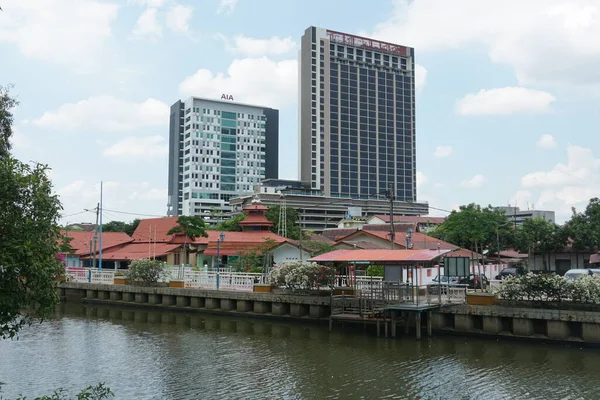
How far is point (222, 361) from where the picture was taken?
21.9 meters

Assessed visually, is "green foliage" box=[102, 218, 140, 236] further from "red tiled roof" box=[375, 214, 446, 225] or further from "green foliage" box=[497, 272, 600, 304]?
"green foliage" box=[497, 272, 600, 304]

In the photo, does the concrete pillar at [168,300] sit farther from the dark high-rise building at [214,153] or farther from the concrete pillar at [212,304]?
the dark high-rise building at [214,153]

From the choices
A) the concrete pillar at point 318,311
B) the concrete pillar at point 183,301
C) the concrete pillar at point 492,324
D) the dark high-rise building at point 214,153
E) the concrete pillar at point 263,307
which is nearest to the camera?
the concrete pillar at point 492,324

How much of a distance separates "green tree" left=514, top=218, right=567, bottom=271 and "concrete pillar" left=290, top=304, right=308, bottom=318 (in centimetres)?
3038

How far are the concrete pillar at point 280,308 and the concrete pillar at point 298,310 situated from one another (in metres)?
0.64

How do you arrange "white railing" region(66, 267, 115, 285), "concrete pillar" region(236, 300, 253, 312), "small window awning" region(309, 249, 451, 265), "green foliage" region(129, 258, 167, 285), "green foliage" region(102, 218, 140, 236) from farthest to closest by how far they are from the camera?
"green foliage" region(102, 218, 140, 236) → "white railing" region(66, 267, 115, 285) → "green foliage" region(129, 258, 167, 285) → "concrete pillar" region(236, 300, 253, 312) → "small window awning" region(309, 249, 451, 265)

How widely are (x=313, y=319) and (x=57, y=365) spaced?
1409cm

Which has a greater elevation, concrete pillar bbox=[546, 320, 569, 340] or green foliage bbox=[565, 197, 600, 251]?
green foliage bbox=[565, 197, 600, 251]

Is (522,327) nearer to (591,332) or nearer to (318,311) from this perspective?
(591,332)

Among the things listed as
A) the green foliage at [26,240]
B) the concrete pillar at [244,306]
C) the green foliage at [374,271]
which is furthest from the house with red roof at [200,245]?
the green foliage at [26,240]

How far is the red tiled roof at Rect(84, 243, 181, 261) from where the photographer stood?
54803mm

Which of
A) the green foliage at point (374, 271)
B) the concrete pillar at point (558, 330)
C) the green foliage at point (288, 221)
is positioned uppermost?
the green foliage at point (288, 221)

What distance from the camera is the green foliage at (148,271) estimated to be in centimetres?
4003

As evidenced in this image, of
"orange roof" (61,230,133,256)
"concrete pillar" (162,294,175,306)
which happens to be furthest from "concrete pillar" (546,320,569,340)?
"orange roof" (61,230,133,256)
